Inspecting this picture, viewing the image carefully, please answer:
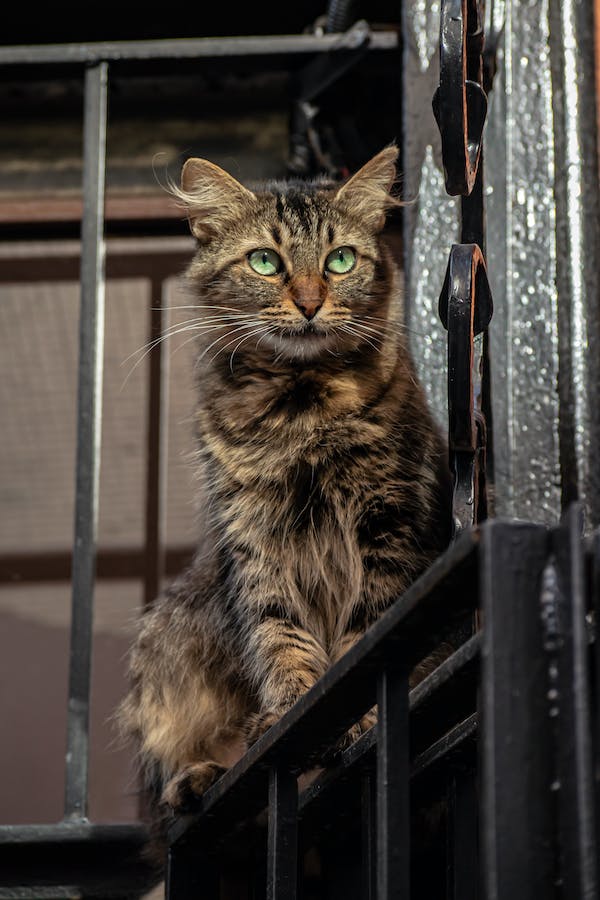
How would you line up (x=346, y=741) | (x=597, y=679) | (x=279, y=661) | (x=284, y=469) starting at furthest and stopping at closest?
(x=284, y=469) → (x=279, y=661) → (x=346, y=741) → (x=597, y=679)

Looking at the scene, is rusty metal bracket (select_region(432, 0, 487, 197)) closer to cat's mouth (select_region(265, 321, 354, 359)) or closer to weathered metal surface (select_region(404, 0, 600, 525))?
cat's mouth (select_region(265, 321, 354, 359))

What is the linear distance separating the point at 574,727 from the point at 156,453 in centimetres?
332

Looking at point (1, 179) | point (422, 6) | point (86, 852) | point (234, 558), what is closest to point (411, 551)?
point (234, 558)

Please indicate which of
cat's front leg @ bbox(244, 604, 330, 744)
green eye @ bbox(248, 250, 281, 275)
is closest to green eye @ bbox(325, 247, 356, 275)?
green eye @ bbox(248, 250, 281, 275)

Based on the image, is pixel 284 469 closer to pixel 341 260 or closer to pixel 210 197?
pixel 341 260

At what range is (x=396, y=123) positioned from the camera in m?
4.24

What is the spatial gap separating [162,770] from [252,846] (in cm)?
40

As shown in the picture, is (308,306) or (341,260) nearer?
(308,306)

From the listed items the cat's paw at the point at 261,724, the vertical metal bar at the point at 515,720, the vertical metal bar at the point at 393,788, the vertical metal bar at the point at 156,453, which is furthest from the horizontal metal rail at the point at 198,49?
the vertical metal bar at the point at 515,720

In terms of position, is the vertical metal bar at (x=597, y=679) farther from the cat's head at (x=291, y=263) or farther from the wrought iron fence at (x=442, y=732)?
the cat's head at (x=291, y=263)

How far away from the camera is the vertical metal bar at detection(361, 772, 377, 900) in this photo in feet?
6.33

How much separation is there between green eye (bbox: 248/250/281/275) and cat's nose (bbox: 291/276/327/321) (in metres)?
0.11

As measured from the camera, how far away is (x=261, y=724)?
2.55m

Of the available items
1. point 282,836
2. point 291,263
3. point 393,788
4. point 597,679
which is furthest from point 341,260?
point 597,679
